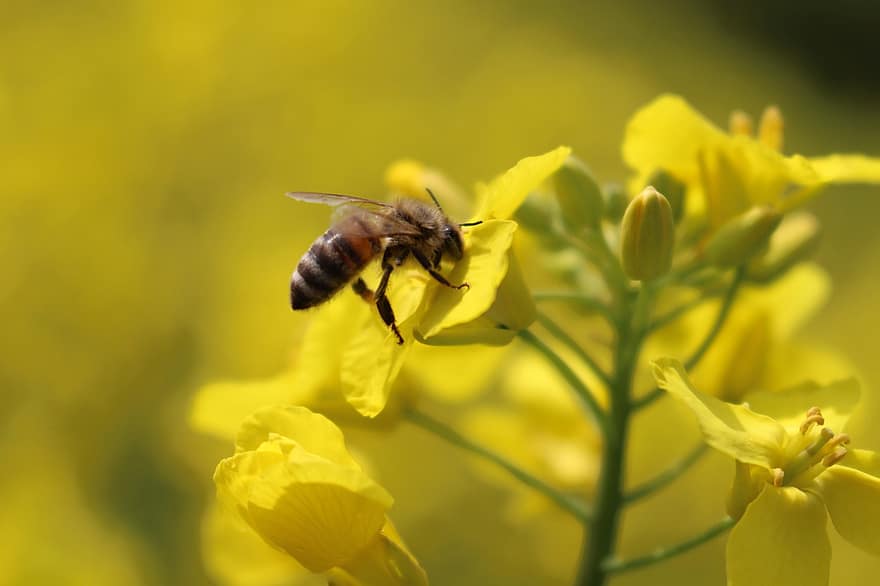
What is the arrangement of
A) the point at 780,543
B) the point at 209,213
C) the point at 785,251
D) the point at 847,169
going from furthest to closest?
the point at 209,213
the point at 785,251
the point at 847,169
the point at 780,543

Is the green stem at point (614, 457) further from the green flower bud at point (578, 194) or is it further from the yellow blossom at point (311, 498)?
the yellow blossom at point (311, 498)

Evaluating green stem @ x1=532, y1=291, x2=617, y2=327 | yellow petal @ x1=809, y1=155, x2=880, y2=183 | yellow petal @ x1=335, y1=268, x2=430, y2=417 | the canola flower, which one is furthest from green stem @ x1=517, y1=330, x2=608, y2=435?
yellow petal @ x1=809, y1=155, x2=880, y2=183

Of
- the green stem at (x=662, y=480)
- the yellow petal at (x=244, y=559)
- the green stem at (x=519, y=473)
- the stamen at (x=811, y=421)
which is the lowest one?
the yellow petal at (x=244, y=559)

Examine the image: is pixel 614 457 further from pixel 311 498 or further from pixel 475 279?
pixel 311 498

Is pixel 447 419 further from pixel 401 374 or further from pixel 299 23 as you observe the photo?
pixel 299 23

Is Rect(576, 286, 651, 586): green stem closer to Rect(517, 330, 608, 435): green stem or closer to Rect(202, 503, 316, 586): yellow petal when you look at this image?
Rect(517, 330, 608, 435): green stem

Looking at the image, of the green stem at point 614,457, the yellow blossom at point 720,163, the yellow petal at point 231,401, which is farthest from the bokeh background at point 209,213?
the yellow blossom at point 720,163

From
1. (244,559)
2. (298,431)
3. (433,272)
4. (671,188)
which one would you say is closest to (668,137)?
(671,188)
